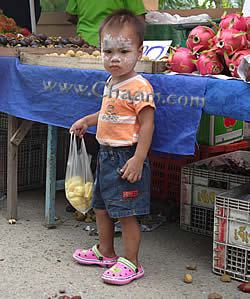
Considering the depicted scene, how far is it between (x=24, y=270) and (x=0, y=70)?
1725 mm

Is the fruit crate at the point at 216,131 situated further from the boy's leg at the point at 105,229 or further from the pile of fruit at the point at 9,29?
the pile of fruit at the point at 9,29

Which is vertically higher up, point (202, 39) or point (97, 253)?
point (202, 39)

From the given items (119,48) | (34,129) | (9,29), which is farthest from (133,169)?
(9,29)

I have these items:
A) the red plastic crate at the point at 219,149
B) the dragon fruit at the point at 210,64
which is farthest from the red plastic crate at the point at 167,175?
the dragon fruit at the point at 210,64

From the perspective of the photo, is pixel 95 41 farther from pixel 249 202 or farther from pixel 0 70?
pixel 249 202

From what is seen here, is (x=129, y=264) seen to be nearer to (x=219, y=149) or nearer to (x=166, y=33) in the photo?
(x=219, y=149)

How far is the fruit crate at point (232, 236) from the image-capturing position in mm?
3273

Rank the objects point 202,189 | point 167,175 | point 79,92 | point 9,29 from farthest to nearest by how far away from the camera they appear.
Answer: point 9,29
point 167,175
point 202,189
point 79,92

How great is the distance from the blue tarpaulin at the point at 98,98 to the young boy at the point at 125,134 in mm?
147

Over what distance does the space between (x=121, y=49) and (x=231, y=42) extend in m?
0.61

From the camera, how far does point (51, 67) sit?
4027mm

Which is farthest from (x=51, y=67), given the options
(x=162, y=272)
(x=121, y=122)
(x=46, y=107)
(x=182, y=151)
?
(x=162, y=272)

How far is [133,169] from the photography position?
317 centimetres

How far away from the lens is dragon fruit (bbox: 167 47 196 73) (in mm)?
3381
